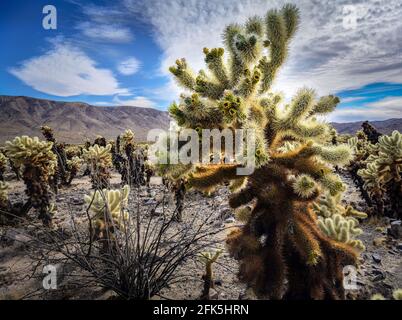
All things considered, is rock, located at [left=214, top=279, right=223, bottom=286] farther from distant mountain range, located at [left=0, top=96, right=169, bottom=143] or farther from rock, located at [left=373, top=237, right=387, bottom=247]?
distant mountain range, located at [left=0, top=96, right=169, bottom=143]

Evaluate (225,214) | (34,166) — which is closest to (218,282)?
(225,214)

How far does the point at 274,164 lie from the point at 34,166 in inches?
213

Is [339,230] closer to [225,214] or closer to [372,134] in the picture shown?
[225,214]

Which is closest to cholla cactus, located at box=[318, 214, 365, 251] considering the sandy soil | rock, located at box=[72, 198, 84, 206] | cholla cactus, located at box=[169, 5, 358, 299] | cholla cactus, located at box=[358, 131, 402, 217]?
cholla cactus, located at box=[169, 5, 358, 299]

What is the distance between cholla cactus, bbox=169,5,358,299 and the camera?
318cm

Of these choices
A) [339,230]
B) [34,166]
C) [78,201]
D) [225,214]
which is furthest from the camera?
[78,201]

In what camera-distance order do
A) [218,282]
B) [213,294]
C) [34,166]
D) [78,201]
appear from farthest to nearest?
[78,201] < [34,166] < [218,282] < [213,294]

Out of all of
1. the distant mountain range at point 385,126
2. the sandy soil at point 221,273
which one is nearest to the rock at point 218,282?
the sandy soil at point 221,273

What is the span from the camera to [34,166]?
638cm

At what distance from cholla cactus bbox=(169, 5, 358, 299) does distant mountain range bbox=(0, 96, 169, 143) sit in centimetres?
11373

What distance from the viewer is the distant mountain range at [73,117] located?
12294 cm
